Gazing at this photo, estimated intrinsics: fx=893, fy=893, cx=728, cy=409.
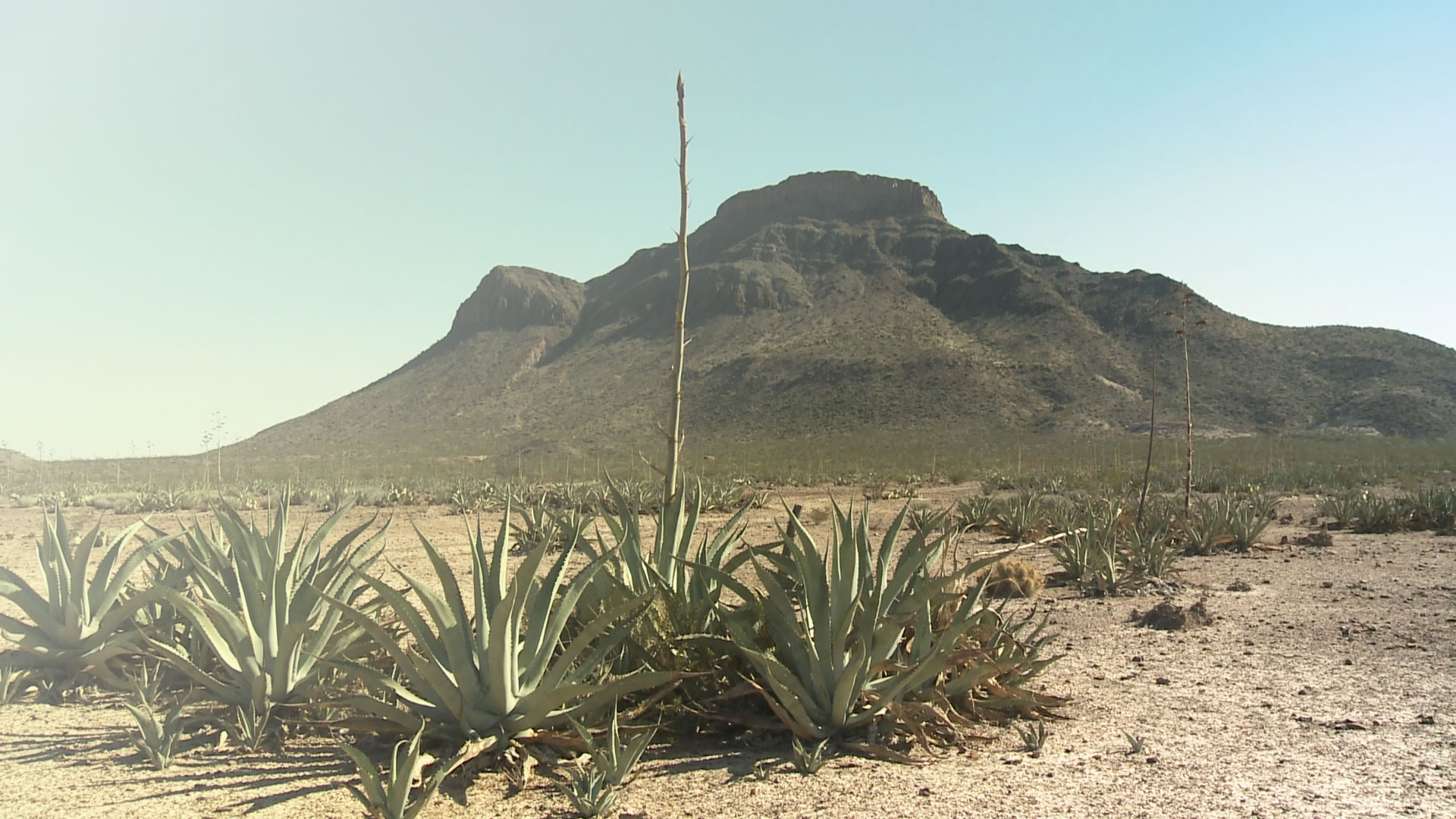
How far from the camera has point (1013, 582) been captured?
6789 mm

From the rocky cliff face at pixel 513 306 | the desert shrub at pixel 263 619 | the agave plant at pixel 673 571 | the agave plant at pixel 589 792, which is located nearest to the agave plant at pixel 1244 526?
the agave plant at pixel 673 571

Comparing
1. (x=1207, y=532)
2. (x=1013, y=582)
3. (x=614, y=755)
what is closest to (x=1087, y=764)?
(x=614, y=755)

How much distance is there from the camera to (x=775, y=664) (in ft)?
10.5

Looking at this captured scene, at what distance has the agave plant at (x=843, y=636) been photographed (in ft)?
10.7

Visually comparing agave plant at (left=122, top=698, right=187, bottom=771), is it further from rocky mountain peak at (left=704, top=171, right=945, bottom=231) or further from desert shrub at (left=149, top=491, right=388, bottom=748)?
rocky mountain peak at (left=704, top=171, right=945, bottom=231)

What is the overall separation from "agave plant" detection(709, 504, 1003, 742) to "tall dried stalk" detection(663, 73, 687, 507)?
21.0 inches

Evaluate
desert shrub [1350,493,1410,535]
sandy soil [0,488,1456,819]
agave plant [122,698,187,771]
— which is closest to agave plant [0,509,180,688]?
sandy soil [0,488,1456,819]

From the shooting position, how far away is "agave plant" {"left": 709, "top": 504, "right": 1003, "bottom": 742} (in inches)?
129

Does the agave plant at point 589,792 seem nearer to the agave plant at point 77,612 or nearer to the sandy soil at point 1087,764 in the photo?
the sandy soil at point 1087,764

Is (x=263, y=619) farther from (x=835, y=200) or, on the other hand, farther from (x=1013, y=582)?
(x=835, y=200)

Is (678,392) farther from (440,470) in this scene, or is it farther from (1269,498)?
(440,470)

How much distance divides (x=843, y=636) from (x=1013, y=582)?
391cm

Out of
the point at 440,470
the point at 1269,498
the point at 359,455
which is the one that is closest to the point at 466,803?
the point at 1269,498

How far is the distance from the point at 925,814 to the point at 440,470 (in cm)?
3693
